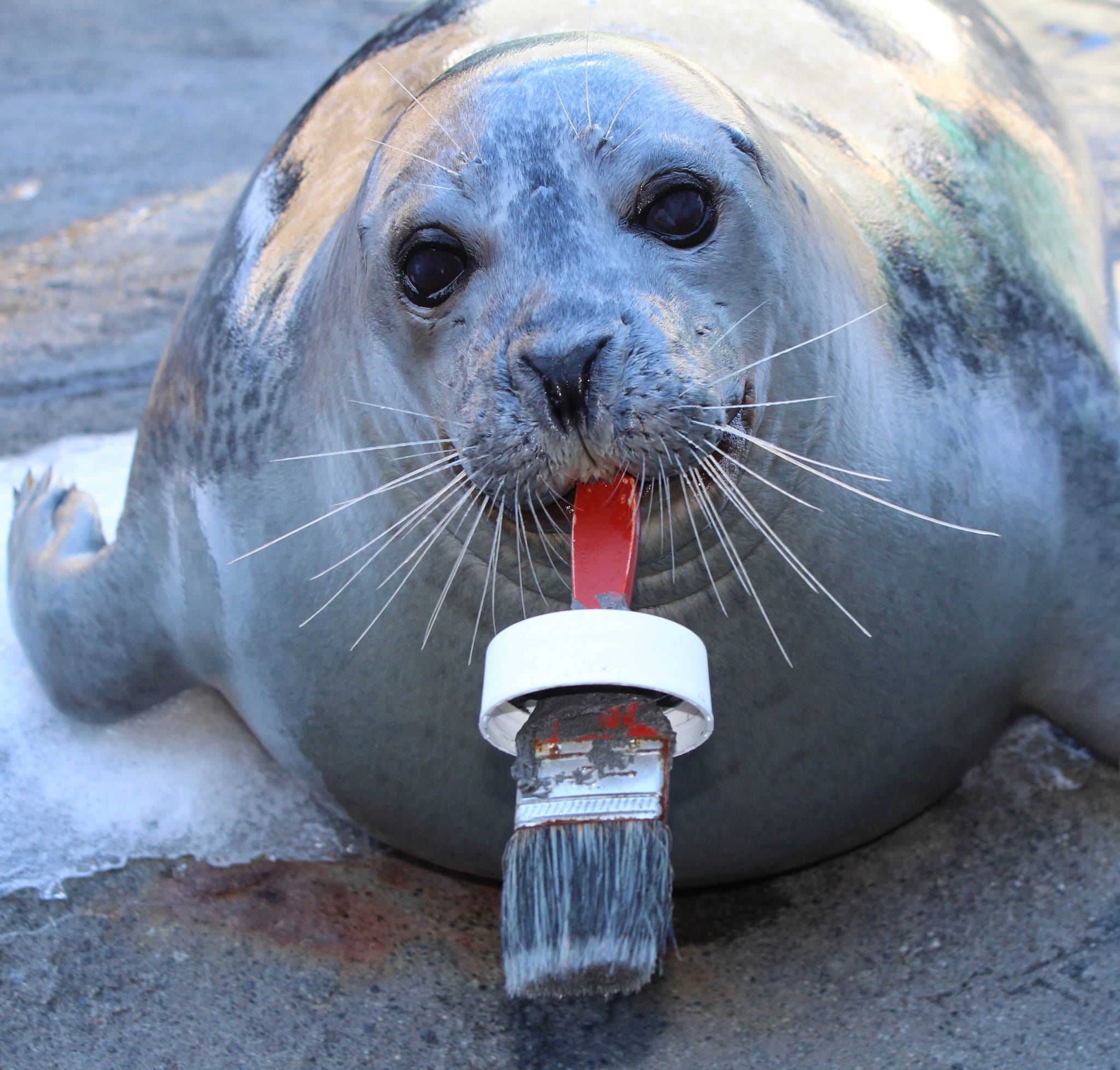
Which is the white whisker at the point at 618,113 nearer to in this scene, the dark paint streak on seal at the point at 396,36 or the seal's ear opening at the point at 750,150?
the seal's ear opening at the point at 750,150

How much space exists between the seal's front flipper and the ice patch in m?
0.07

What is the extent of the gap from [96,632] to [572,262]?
1331 mm

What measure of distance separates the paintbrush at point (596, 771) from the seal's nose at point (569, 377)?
0.14 meters

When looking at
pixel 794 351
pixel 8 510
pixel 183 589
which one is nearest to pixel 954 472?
pixel 794 351

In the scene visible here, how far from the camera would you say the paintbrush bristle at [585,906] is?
178 centimetres

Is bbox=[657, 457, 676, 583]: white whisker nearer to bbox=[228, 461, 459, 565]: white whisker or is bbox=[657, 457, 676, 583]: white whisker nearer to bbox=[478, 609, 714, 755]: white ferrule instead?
bbox=[478, 609, 714, 755]: white ferrule

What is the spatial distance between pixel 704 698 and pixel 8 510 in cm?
218

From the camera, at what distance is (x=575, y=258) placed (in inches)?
68.6

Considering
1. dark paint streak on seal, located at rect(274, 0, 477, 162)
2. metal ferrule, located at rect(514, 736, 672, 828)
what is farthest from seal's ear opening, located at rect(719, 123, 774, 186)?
dark paint streak on seal, located at rect(274, 0, 477, 162)

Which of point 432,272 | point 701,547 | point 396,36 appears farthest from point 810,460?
point 396,36

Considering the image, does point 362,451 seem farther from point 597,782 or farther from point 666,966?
point 666,966

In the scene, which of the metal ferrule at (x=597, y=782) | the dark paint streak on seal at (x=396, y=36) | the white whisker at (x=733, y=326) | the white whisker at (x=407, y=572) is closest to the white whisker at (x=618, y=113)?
the white whisker at (x=733, y=326)

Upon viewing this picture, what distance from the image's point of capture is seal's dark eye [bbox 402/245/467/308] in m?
1.86

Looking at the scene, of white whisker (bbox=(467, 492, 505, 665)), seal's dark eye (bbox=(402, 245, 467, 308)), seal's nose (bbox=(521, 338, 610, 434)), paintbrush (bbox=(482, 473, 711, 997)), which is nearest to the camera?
seal's nose (bbox=(521, 338, 610, 434))
